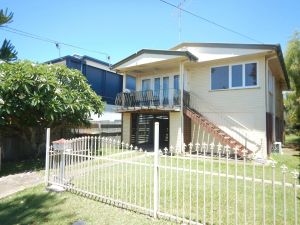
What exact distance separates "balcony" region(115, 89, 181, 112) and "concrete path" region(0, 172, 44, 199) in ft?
24.7

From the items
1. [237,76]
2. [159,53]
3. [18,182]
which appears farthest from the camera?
[159,53]

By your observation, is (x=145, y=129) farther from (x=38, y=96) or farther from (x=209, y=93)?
(x=38, y=96)

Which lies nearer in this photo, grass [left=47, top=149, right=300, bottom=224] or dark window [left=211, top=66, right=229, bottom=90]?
grass [left=47, top=149, right=300, bottom=224]

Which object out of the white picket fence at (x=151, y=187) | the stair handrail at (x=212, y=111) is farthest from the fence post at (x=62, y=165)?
the stair handrail at (x=212, y=111)

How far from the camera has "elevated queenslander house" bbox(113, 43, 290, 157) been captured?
13.2 meters

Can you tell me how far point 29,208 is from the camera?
623 cm

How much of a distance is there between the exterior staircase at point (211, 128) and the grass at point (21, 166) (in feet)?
26.0

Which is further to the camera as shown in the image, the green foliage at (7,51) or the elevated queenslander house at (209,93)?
the elevated queenslander house at (209,93)

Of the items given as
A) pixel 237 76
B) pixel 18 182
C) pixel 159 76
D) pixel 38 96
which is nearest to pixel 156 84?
pixel 159 76

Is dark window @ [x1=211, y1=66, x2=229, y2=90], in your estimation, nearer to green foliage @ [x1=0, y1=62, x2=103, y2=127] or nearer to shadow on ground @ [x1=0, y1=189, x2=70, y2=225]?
green foliage @ [x1=0, y1=62, x2=103, y2=127]

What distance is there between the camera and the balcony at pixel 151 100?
14634 mm

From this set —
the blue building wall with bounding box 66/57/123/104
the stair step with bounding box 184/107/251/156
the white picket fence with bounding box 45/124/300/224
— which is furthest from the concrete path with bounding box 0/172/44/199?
the blue building wall with bounding box 66/57/123/104

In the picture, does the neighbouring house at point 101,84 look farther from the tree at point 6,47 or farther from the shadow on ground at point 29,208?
the tree at point 6,47

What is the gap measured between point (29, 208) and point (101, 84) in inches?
650
